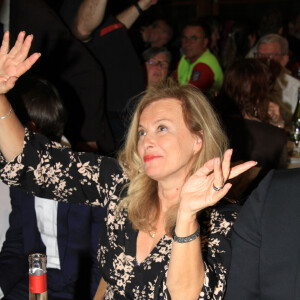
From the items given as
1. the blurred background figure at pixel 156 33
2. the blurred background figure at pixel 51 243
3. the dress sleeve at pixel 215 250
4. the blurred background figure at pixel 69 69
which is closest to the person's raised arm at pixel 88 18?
the blurred background figure at pixel 69 69

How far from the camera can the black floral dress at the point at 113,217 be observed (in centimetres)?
135

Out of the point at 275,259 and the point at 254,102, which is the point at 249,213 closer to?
the point at 275,259

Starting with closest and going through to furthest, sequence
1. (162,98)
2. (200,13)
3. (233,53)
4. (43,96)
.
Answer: (162,98) < (43,96) < (233,53) < (200,13)

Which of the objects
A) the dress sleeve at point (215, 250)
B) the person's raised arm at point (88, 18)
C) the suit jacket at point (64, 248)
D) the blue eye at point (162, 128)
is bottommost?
the suit jacket at point (64, 248)

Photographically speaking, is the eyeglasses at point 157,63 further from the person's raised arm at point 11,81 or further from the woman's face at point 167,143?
the person's raised arm at point 11,81

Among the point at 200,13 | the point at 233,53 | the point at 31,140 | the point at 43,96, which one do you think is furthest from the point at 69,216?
the point at 200,13

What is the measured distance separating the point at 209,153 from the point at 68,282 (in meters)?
0.81

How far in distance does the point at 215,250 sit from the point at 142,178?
0.46 metres

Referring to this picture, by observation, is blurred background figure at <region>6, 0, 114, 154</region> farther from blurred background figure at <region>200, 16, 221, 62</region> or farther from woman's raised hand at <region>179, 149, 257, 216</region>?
blurred background figure at <region>200, 16, 221, 62</region>

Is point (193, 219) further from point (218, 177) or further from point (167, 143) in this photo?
point (167, 143)

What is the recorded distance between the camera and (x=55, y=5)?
382cm

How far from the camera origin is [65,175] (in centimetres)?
175

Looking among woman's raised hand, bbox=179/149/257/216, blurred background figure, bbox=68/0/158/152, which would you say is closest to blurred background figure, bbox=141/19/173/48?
blurred background figure, bbox=68/0/158/152

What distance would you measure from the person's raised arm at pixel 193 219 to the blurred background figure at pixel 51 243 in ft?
2.27
